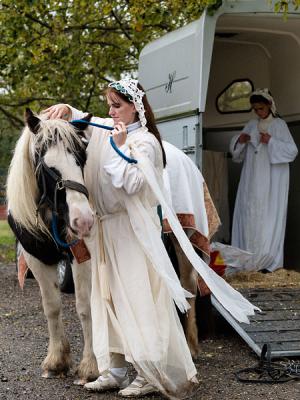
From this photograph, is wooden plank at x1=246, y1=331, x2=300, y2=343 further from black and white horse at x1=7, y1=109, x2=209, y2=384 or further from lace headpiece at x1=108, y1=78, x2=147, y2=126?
lace headpiece at x1=108, y1=78, x2=147, y2=126

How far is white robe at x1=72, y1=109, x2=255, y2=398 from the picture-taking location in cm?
448

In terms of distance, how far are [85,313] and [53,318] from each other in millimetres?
292

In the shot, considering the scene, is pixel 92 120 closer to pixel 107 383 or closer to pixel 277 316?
pixel 107 383

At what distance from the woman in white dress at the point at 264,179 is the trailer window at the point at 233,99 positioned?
0.68m

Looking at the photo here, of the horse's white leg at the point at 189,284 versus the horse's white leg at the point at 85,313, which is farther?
the horse's white leg at the point at 189,284

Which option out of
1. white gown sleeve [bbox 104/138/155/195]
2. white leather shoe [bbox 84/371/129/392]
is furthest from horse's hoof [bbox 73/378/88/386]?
white gown sleeve [bbox 104/138/155/195]

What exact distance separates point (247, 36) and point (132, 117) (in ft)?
14.7

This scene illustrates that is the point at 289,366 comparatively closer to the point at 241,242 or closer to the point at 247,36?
the point at 241,242

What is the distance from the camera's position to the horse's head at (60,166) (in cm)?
435

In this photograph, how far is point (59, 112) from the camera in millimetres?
4914

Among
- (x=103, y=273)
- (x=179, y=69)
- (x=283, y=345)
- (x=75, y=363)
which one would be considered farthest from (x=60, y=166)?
(x=179, y=69)

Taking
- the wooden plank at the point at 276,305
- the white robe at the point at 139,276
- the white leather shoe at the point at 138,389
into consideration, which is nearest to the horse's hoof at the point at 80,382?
the white leather shoe at the point at 138,389

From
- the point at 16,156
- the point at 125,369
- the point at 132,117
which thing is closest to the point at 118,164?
the point at 132,117

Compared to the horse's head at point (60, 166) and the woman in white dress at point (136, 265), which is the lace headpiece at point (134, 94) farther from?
the horse's head at point (60, 166)
